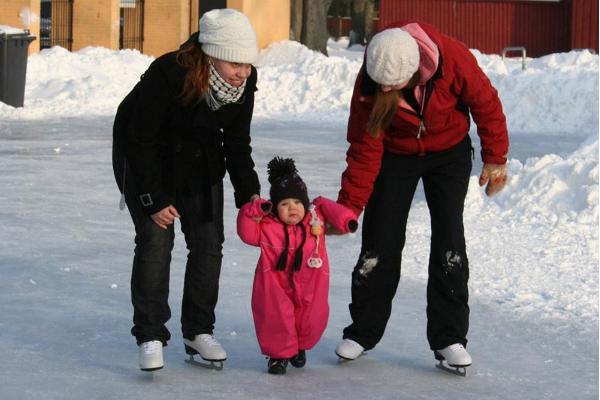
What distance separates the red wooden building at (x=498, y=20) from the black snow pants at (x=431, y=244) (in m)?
31.8

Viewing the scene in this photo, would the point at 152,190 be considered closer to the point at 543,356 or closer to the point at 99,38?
the point at 543,356

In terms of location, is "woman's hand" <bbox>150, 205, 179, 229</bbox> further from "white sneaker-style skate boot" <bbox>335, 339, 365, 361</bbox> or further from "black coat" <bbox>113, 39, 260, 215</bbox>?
"white sneaker-style skate boot" <bbox>335, 339, 365, 361</bbox>

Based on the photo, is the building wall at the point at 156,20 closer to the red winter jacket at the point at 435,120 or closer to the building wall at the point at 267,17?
the building wall at the point at 267,17

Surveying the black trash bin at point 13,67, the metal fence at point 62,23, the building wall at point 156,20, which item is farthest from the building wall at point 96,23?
the black trash bin at point 13,67

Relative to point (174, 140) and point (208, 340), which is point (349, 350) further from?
point (174, 140)

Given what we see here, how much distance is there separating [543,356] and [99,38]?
23545 mm

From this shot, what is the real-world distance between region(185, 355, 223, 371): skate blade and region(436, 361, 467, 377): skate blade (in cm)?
91

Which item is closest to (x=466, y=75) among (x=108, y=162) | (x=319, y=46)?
(x=108, y=162)

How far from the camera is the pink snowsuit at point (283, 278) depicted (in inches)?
209

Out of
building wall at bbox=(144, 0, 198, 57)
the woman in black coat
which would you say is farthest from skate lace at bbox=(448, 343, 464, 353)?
building wall at bbox=(144, 0, 198, 57)

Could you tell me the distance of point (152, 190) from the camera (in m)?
5.24

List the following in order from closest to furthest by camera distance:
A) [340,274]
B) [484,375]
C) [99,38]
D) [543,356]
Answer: [484,375], [543,356], [340,274], [99,38]

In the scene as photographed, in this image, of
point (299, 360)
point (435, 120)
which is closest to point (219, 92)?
point (435, 120)

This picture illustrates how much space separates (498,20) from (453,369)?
107ft
